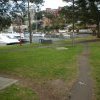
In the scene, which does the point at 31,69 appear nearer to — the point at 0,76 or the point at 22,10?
the point at 0,76

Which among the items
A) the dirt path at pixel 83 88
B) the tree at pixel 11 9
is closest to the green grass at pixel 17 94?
the dirt path at pixel 83 88

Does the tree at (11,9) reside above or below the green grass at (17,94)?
above

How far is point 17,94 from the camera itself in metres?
10.7

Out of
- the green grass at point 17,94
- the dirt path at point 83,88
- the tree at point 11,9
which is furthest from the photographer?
the tree at point 11,9

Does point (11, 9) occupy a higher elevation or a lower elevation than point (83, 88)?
higher

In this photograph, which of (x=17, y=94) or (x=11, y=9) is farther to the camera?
(x=11, y=9)

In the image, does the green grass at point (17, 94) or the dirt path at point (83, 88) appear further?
the dirt path at point (83, 88)

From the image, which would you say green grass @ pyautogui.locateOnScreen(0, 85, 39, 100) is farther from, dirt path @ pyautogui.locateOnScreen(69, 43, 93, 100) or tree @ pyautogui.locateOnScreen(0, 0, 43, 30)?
tree @ pyautogui.locateOnScreen(0, 0, 43, 30)

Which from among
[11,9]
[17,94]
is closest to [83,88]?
[17,94]

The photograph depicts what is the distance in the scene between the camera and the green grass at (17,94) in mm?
10288

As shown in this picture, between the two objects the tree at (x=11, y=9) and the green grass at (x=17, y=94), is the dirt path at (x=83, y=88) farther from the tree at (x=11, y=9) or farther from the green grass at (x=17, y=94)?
the tree at (x=11, y=9)

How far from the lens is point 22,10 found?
20.9m

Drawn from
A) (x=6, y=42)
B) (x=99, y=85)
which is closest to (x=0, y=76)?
(x=99, y=85)

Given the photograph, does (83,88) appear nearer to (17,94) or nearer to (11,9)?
(17,94)
